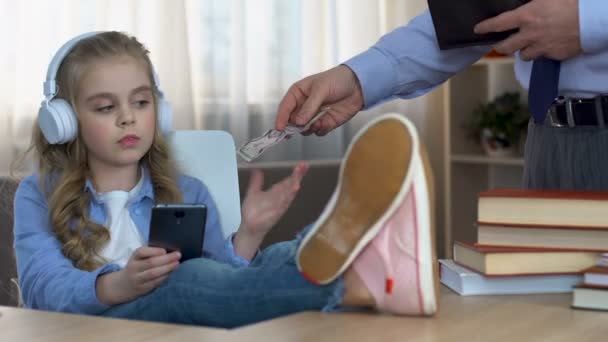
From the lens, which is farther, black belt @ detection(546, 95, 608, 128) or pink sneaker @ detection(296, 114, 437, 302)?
black belt @ detection(546, 95, 608, 128)

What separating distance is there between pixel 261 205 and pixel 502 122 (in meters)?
2.84

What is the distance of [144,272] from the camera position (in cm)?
140

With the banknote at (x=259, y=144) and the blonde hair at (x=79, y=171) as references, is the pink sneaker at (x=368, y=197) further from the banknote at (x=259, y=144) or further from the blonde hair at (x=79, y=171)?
the blonde hair at (x=79, y=171)

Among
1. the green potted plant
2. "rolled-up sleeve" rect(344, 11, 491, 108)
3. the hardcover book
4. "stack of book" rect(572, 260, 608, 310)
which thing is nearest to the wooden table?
"stack of book" rect(572, 260, 608, 310)

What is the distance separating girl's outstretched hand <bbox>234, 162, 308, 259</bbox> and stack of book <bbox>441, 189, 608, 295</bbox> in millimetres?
279

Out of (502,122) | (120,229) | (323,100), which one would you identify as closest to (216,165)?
(120,229)

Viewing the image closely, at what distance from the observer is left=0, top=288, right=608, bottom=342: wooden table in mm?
1017

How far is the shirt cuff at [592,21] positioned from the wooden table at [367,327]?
581mm

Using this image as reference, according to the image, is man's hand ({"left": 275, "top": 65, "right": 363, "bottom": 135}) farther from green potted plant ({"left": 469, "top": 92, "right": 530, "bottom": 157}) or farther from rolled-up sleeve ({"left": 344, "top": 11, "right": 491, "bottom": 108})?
green potted plant ({"left": 469, "top": 92, "right": 530, "bottom": 157})

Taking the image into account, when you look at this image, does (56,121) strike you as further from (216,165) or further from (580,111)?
(580,111)

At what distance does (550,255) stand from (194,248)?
47 centimetres

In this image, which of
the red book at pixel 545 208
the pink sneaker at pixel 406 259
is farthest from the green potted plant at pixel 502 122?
the pink sneaker at pixel 406 259

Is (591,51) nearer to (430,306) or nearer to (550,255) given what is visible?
(550,255)

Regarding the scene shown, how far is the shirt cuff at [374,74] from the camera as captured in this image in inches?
71.7
